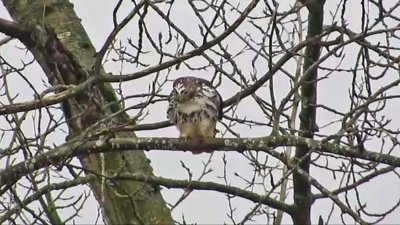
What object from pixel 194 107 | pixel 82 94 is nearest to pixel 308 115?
pixel 194 107

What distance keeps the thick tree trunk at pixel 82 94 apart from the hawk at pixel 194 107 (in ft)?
1.49

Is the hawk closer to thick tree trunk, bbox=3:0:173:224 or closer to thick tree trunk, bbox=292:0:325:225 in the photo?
thick tree trunk, bbox=3:0:173:224

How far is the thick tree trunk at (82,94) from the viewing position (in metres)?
5.96

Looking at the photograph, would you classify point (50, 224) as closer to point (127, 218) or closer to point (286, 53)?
point (127, 218)

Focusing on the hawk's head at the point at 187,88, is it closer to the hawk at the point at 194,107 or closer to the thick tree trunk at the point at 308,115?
the hawk at the point at 194,107

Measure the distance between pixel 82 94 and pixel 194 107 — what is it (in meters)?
0.72

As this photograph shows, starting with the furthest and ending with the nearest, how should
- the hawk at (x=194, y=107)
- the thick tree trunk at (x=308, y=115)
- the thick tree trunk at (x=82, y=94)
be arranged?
the thick tree trunk at (x=308, y=115) < the thick tree trunk at (x=82, y=94) < the hawk at (x=194, y=107)

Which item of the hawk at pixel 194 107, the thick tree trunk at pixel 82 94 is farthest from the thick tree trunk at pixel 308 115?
the thick tree trunk at pixel 82 94

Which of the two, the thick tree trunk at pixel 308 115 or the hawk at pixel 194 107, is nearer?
the hawk at pixel 194 107

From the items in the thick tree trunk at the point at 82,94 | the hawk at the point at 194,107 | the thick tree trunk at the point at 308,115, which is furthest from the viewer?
the thick tree trunk at the point at 308,115

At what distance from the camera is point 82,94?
5762mm

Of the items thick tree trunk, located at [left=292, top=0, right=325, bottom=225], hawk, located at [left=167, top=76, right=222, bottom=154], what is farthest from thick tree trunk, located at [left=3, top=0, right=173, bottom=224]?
thick tree trunk, located at [left=292, top=0, right=325, bottom=225]

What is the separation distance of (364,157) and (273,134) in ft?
1.68

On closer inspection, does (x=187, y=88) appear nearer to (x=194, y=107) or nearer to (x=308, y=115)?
(x=194, y=107)
